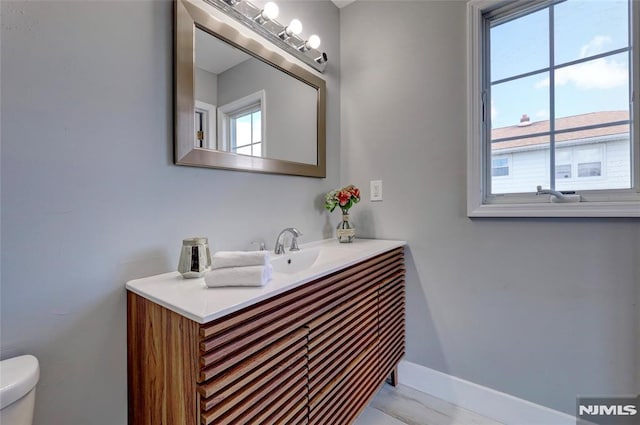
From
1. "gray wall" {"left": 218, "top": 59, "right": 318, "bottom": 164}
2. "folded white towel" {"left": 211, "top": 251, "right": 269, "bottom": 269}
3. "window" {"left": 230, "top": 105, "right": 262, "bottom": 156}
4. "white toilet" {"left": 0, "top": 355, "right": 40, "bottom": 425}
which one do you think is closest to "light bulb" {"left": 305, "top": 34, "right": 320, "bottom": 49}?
"gray wall" {"left": 218, "top": 59, "right": 318, "bottom": 164}

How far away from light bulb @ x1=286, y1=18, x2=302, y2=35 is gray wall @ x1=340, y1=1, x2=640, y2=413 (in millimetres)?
523

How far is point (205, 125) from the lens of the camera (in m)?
1.16

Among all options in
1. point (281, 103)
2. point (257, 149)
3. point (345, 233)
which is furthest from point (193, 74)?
point (345, 233)

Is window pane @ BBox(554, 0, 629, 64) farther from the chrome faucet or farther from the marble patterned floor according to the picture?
the marble patterned floor

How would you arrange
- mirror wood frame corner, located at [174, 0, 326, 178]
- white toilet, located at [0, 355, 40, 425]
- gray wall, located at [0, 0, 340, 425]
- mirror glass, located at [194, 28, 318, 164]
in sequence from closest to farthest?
white toilet, located at [0, 355, 40, 425] → gray wall, located at [0, 0, 340, 425] → mirror wood frame corner, located at [174, 0, 326, 178] → mirror glass, located at [194, 28, 318, 164]

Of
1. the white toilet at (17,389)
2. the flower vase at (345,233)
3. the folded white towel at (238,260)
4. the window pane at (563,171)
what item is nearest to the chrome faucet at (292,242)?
the flower vase at (345,233)

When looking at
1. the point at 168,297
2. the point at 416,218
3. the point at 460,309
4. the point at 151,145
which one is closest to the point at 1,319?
the point at 168,297

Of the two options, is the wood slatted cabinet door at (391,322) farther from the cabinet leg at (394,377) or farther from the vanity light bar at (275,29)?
the vanity light bar at (275,29)

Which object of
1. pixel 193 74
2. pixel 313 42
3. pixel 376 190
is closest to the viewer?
pixel 193 74

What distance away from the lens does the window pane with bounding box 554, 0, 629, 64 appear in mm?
1186

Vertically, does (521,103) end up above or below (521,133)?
above

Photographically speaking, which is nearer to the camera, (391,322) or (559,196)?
(559,196)

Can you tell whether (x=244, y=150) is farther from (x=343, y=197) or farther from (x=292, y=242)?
(x=343, y=197)

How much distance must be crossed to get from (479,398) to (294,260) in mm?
1208
